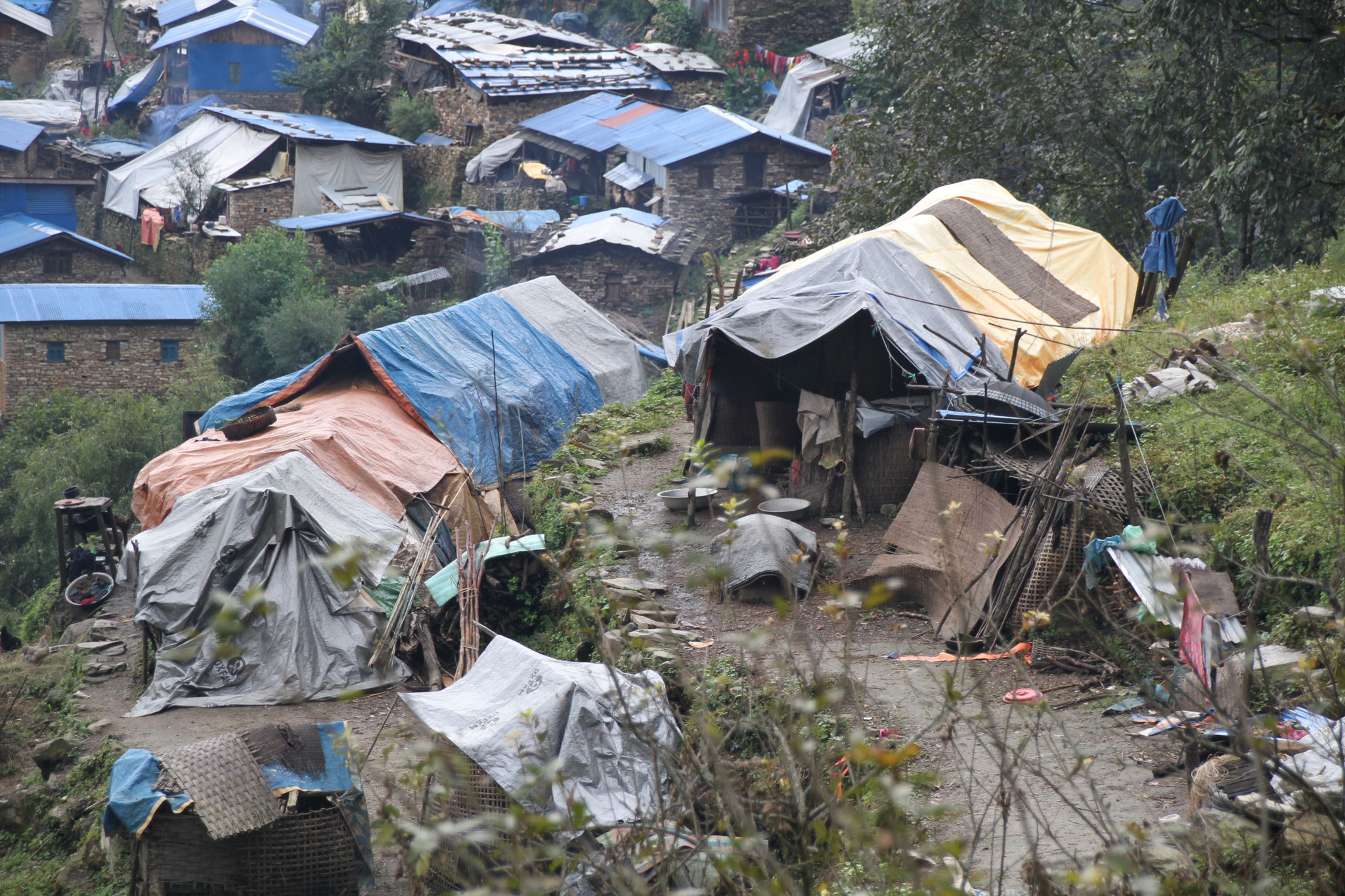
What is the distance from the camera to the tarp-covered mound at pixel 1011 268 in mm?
10672

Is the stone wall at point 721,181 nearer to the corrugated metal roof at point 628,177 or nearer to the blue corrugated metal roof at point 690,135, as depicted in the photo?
the blue corrugated metal roof at point 690,135

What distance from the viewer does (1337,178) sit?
991cm

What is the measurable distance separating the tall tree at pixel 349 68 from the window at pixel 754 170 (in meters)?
13.3

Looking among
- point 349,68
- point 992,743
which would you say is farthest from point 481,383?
point 349,68

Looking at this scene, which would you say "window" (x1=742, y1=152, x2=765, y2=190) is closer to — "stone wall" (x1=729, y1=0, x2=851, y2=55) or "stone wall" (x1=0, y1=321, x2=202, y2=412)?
"stone wall" (x1=729, y1=0, x2=851, y2=55)

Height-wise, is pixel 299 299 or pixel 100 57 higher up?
pixel 100 57

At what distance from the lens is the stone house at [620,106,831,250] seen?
83.4 ft

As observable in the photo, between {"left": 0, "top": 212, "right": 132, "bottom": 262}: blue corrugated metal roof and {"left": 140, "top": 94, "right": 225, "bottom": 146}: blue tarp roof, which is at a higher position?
{"left": 140, "top": 94, "right": 225, "bottom": 146}: blue tarp roof

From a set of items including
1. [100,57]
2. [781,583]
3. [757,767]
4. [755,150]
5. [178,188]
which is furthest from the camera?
[100,57]

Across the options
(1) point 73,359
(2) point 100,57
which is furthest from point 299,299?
(2) point 100,57

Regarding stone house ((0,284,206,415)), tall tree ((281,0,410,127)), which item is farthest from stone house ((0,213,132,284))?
tall tree ((281,0,410,127))

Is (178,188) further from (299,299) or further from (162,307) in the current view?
(299,299)

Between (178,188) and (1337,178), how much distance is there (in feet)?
87.8

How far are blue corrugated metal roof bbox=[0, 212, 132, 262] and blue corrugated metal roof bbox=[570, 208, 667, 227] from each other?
1203cm
